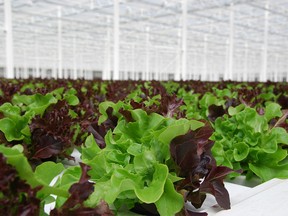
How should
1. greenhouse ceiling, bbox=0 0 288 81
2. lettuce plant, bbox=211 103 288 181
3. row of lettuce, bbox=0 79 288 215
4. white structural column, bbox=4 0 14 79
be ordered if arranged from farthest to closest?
greenhouse ceiling, bbox=0 0 288 81 → white structural column, bbox=4 0 14 79 → lettuce plant, bbox=211 103 288 181 → row of lettuce, bbox=0 79 288 215

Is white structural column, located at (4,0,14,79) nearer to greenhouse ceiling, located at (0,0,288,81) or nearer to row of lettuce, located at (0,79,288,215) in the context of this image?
greenhouse ceiling, located at (0,0,288,81)

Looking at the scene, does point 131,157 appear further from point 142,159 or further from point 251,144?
point 251,144

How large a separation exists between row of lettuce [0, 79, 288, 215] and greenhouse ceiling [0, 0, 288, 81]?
1045cm

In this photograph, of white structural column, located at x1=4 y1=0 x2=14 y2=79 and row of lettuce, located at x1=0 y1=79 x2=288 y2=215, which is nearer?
row of lettuce, located at x1=0 y1=79 x2=288 y2=215

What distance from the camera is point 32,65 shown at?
4719cm

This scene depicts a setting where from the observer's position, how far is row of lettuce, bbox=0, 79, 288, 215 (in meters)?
0.96

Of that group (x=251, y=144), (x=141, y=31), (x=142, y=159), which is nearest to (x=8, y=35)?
(x=251, y=144)

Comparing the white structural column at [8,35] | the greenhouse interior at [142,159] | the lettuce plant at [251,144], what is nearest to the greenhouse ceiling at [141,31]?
the white structural column at [8,35]

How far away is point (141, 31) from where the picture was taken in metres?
30.2

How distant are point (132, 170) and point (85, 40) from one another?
1473 inches

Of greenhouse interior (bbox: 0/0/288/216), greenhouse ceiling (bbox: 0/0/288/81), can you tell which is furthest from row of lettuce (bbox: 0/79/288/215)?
greenhouse ceiling (bbox: 0/0/288/81)

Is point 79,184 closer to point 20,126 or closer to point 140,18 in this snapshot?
point 20,126

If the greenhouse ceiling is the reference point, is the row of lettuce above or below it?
below

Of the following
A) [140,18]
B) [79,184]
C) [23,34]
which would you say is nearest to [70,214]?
[79,184]
